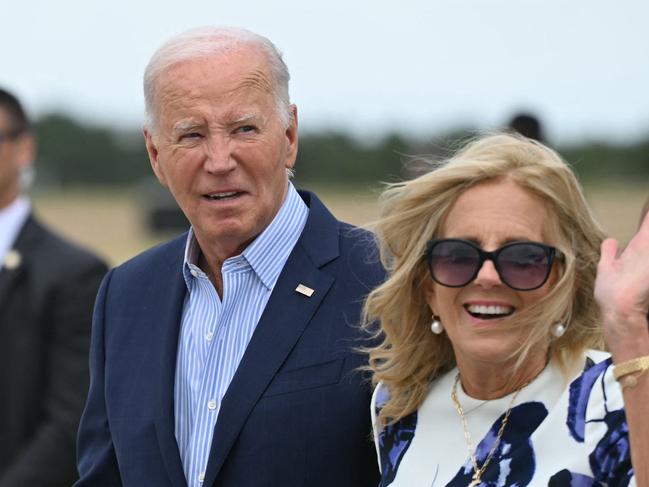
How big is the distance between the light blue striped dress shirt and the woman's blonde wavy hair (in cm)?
34

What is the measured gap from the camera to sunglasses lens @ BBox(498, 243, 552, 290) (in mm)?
2963

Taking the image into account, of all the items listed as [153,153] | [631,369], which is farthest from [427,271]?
[153,153]

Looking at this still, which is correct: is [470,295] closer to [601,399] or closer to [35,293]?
[601,399]

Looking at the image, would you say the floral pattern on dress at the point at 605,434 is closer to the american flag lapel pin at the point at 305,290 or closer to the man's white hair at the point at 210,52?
the american flag lapel pin at the point at 305,290

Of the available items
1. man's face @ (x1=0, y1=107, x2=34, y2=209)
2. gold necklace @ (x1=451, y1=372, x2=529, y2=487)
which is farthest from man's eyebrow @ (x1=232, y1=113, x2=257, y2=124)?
man's face @ (x1=0, y1=107, x2=34, y2=209)

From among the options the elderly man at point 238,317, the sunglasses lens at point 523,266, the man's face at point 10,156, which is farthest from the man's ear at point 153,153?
the man's face at point 10,156

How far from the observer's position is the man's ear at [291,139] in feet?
12.2

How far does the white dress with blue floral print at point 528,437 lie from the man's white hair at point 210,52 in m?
0.93

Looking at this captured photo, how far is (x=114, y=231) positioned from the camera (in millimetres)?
30359

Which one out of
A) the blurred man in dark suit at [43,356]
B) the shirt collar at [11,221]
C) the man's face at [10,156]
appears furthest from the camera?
the man's face at [10,156]

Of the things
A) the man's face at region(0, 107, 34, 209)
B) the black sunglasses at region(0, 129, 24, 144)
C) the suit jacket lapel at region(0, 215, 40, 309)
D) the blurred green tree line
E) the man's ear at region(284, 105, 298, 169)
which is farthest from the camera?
the blurred green tree line

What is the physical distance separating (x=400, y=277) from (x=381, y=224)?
16 cm

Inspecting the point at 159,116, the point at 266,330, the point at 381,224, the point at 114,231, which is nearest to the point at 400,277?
the point at 381,224

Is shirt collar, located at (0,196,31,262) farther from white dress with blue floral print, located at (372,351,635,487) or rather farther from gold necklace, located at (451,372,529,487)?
gold necklace, located at (451,372,529,487)
